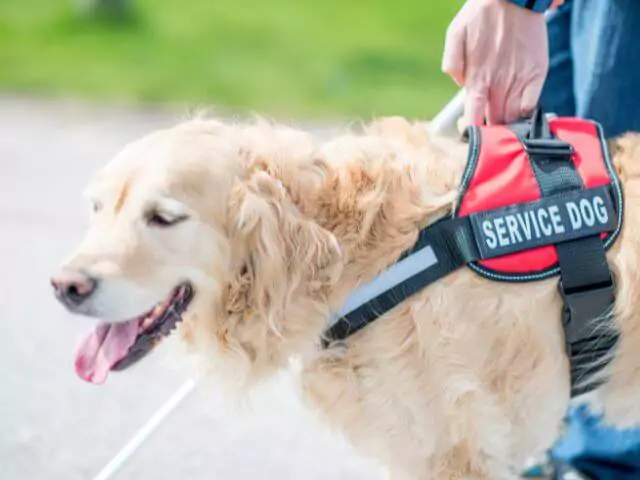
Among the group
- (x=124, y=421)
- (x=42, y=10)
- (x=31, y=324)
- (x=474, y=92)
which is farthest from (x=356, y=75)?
(x=474, y=92)

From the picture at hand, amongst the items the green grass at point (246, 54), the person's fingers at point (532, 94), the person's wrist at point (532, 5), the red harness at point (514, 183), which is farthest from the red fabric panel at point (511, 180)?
the green grass at point (246, 54)

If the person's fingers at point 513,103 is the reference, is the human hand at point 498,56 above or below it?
above

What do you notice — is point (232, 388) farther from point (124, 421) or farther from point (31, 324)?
Result: point (31, 324)

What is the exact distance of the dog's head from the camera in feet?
8.21

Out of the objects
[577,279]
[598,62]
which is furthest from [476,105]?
[577,279]

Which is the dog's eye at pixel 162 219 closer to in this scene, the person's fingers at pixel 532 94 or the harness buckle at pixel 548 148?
the harness buckle at pixel 548 148

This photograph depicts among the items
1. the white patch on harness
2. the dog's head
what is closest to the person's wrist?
Answer: the white patch on harness

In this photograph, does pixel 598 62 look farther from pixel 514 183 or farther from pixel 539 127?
pixel 514 183

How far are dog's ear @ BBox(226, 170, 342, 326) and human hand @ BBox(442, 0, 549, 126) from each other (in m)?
0.69

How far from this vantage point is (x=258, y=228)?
8.44ft

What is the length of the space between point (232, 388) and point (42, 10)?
9.57 metres

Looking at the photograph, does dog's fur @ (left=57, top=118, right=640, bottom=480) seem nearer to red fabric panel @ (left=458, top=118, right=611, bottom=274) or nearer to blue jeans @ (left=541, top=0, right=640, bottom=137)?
red fabric panel @ (left=458, top=118, right=611, bottom=274)

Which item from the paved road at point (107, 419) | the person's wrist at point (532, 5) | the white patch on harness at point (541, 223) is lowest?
the paved road at point (107, 419)

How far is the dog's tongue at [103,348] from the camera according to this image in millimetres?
2643
